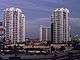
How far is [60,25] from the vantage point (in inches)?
318

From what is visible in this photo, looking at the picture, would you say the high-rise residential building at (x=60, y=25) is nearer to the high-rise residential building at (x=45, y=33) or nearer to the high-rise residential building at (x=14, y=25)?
the high-rise residential building at (x=45, y=33)

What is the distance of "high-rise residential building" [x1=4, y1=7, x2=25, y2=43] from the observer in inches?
316

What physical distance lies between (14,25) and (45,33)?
1.23m

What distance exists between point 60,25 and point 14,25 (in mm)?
1757

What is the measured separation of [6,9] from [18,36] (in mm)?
1123

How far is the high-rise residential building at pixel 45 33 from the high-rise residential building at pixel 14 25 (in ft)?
2.40

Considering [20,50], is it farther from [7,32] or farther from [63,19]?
[63,19]

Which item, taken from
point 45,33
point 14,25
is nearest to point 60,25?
point 45,33

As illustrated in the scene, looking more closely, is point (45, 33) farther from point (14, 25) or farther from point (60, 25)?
point (14, 25)

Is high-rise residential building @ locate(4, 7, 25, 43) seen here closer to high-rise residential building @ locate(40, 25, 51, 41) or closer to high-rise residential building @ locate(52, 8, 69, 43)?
high-rise residential building @ locate(40, 25, 51, 41)

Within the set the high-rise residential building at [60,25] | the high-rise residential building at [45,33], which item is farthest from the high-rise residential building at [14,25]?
the high-rise residential building at [60,25]

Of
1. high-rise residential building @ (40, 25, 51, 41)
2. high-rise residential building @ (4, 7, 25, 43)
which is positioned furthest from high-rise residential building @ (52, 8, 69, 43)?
high-rise residential building @ (4, 7, 25, 43)

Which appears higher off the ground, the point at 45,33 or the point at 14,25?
the point at 14,25

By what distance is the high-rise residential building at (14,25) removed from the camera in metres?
8.04
